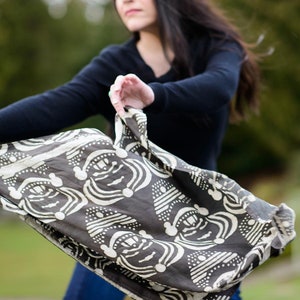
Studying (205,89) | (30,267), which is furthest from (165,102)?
(30,267)

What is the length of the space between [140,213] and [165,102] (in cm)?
49

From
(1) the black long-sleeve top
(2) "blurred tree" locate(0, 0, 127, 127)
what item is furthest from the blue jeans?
(2) "blurred tree" locate(0, 0, 127, 127)

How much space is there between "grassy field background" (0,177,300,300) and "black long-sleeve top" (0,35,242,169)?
3792 mm

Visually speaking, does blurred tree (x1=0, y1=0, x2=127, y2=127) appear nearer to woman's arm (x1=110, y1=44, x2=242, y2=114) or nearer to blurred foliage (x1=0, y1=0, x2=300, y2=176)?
blurred foliage (x1=0, y1=0, x2=300, y2=176)

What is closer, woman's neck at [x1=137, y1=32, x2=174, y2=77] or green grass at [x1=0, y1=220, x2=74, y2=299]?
woman's neck at [x1=137, y1=32, x2=174, y2=77]

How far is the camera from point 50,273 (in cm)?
1278

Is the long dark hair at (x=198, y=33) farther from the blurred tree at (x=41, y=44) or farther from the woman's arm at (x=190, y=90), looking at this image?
the blurred tree at (x=41, y=44)

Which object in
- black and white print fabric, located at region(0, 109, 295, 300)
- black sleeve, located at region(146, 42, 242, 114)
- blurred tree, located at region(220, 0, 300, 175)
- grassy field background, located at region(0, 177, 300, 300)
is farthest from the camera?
blurred tree, located at region(220, 0, 300, 175)

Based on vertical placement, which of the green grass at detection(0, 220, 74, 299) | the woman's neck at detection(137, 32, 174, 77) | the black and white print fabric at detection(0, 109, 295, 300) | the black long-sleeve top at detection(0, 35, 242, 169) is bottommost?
the green grass at detection(0, 220, 74, 299)

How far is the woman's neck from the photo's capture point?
11.5ft

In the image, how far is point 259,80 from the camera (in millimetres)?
3947

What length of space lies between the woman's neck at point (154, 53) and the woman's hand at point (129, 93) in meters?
0.49

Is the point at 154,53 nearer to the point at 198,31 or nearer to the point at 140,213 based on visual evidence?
the point at 198,31

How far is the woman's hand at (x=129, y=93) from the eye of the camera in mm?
2896
